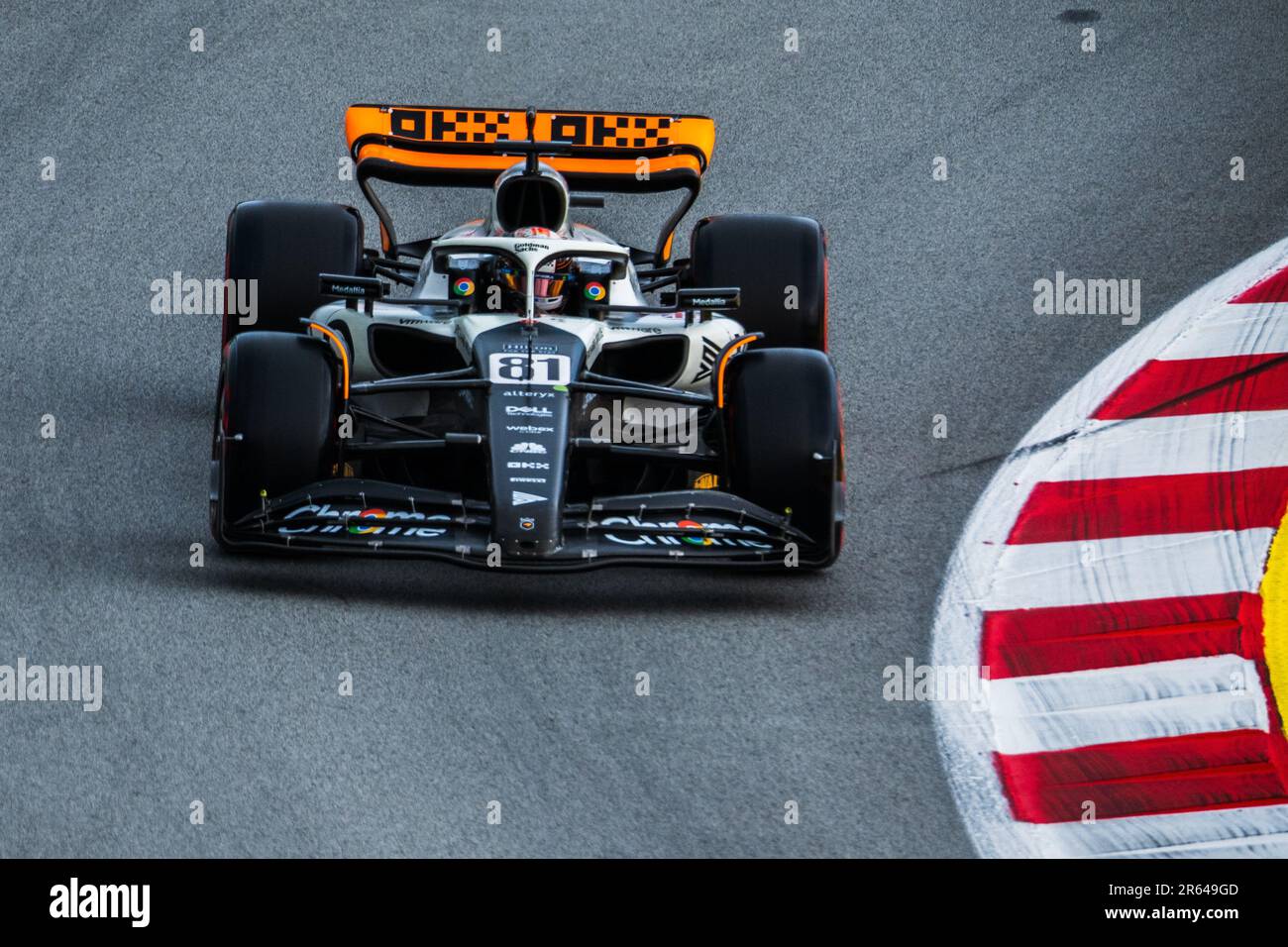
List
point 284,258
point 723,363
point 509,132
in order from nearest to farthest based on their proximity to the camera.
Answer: point 723,363
point 284,258
point 509,132

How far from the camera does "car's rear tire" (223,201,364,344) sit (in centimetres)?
1004

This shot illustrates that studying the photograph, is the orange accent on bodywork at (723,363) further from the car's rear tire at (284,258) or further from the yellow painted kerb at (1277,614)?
the yellow painted kerb at (1277,614)

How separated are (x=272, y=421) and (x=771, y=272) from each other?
9.12ft

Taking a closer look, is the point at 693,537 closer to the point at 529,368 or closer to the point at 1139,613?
the point at 529,368

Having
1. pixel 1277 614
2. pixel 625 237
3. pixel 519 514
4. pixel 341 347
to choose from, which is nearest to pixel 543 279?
pixel 341 347

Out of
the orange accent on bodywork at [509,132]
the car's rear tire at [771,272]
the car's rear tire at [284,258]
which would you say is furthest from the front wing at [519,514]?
the orange accent on bodywork at [509,132]

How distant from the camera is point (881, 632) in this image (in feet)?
27.1

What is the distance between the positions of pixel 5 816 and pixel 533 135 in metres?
4.82

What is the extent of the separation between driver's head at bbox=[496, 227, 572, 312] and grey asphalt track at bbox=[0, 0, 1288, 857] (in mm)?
1398

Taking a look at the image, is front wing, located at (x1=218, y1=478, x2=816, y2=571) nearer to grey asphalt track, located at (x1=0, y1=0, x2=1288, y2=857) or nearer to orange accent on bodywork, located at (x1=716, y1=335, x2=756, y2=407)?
grey asphalt track, located at (x1=0, y1=0, x2=1288, y2=857)

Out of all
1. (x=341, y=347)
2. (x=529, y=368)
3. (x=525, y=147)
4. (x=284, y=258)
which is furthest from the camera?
(x=525, y=147)

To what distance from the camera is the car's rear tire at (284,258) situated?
10.0m

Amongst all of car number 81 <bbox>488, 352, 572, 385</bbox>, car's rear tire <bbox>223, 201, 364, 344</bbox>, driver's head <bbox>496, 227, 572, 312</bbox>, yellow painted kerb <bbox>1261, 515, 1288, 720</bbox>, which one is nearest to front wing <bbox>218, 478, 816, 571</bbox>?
car number 81 <bbox>488, 352, 572, 385</bbox>

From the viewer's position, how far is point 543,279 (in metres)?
9.39
